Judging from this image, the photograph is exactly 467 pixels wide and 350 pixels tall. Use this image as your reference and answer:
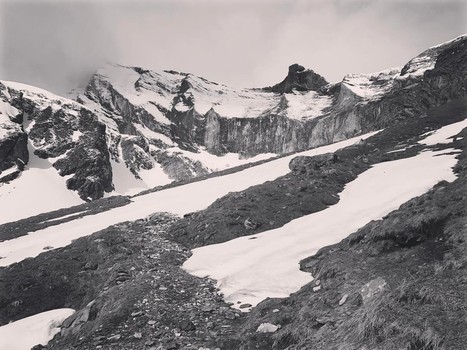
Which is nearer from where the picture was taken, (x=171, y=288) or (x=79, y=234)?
(x=171, y=288)

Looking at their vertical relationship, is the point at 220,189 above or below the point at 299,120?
below

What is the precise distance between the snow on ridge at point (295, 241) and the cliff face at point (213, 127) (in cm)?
4381

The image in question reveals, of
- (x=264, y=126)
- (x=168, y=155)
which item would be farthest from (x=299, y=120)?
(x=168, y=155)

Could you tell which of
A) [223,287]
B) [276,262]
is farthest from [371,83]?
[223,287]

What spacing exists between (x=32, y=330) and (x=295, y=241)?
13.1 m

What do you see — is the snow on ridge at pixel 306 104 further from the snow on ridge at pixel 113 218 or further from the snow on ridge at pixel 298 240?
the snow on ridge at pixel 298 240

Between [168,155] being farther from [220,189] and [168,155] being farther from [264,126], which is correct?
[220,189]

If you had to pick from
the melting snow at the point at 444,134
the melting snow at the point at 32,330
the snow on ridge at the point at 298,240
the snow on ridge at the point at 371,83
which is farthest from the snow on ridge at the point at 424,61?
the melting snow at the point at 32,330

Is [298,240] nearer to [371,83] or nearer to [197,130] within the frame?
[371,83]

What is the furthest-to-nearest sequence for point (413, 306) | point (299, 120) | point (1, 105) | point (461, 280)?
point (299, 120), point (1, 105), point (461, 280), point (413, 306)

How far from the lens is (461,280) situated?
367 inches

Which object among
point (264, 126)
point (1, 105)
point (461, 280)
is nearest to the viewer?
point (461, 280)

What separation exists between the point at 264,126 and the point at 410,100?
102 metres

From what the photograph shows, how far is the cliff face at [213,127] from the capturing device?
8669 cm
